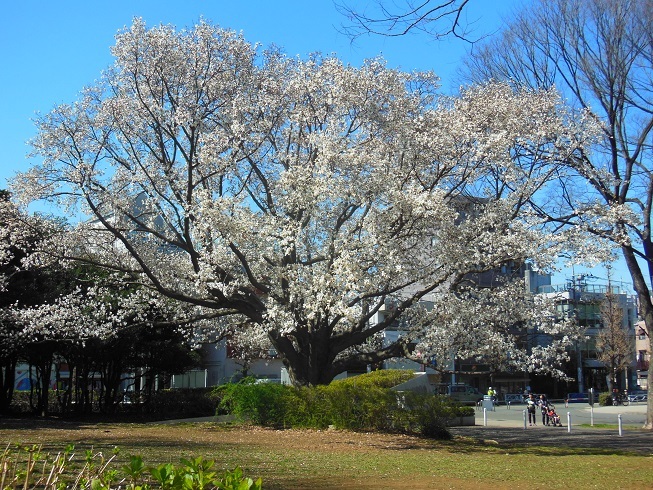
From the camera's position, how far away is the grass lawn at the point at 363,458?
33.6 ft

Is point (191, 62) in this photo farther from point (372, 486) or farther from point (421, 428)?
point (372, 486)

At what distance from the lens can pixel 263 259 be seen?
18406 mm

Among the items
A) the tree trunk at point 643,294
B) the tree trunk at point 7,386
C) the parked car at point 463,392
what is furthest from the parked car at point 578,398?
the tree trunk at point 7,386

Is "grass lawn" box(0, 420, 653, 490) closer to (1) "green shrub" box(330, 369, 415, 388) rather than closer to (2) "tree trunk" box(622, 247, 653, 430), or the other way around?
(1) "green shrub" box(330, 369, 415, 388)

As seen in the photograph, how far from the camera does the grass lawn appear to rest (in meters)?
10.2

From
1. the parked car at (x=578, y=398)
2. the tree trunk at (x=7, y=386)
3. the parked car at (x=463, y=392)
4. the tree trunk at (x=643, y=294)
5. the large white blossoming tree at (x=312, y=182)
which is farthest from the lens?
the parked car at (x=578, y=398)

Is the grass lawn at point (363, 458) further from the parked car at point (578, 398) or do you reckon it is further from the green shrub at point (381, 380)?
the parked car at point (578, 398)

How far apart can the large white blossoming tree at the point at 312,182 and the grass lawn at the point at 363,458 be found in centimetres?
283

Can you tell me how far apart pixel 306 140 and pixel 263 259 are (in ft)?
11.7

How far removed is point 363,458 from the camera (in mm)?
13062

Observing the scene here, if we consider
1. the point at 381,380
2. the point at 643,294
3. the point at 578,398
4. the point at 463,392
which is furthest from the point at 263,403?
the point at 578,398

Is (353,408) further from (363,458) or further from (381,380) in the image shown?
(363,458)

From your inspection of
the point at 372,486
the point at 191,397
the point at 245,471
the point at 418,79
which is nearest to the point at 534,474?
the point at 372,486

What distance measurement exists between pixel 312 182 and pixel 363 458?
278 inches
